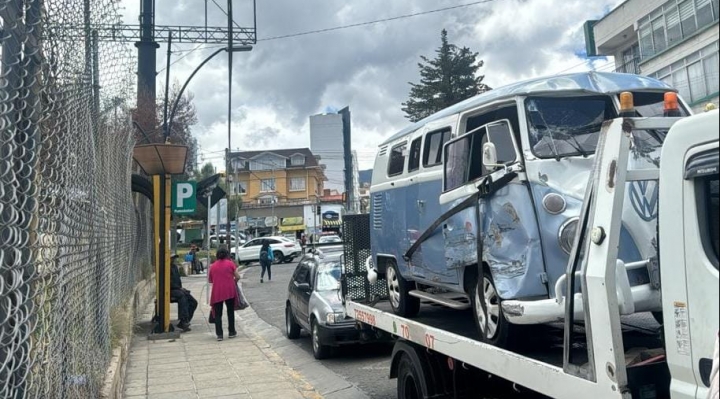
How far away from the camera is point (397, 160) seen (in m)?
6.71

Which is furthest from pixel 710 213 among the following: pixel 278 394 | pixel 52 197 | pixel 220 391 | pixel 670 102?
pixel 220 391

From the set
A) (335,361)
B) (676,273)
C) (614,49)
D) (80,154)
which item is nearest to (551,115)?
(676,273)

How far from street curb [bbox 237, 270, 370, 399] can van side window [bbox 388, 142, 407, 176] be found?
2.76 metres

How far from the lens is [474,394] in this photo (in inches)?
195

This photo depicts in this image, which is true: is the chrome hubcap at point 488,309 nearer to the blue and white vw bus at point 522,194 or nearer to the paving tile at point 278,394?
the blue and white vw bus at point 522,194

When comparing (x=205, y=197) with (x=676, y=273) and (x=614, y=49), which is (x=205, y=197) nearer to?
(x=676, y=273)

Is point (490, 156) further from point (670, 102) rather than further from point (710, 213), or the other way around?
point (710, 213)

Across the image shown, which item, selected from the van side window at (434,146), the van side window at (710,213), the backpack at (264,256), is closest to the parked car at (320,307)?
the van side window at (434,146)

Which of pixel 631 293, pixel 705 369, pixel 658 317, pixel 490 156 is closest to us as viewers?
pixel 705 369

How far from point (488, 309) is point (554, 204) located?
983 millimetres

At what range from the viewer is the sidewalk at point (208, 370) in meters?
7.22

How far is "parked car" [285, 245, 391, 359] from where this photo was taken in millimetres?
9094

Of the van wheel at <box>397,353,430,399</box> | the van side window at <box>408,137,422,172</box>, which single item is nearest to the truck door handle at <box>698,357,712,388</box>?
the van wheel at <box>397,353,430,399</box>

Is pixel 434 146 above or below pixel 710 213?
above
